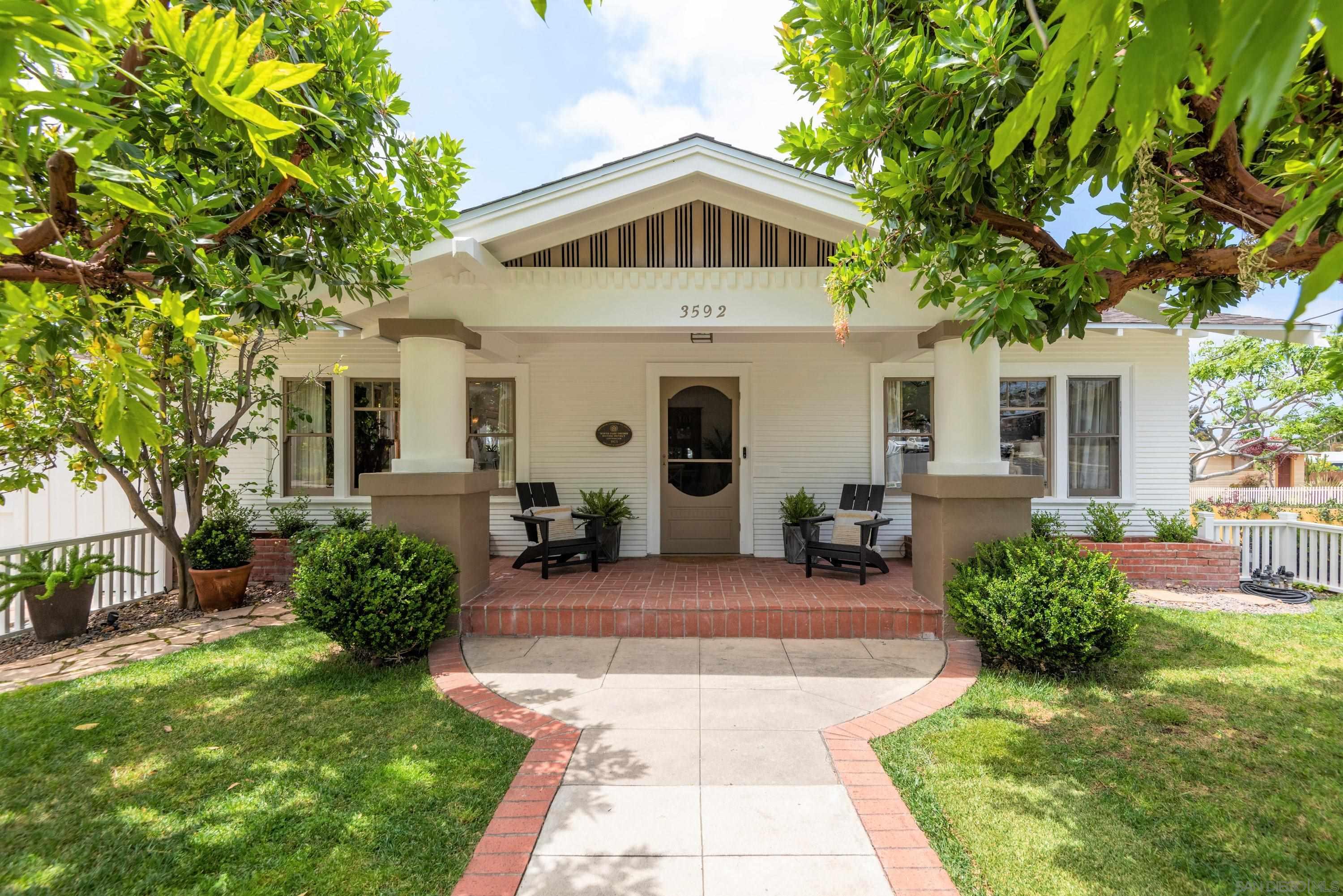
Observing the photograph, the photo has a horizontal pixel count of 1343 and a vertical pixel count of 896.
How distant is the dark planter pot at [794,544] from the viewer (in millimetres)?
6797

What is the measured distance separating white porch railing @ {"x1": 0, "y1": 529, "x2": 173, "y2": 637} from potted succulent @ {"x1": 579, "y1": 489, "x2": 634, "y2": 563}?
168 inches

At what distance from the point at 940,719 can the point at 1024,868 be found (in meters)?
1.21

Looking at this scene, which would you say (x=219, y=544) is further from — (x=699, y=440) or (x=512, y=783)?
(x=699, y=440)

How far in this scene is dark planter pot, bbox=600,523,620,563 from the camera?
691 centimetres

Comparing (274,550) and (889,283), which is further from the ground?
(889,283)

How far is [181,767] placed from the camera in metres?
2.98

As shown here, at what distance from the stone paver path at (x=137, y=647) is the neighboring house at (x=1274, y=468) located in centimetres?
2447

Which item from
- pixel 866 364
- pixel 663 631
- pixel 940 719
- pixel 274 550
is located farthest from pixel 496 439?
pixel 940 719

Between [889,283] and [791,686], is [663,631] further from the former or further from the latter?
[889,283]

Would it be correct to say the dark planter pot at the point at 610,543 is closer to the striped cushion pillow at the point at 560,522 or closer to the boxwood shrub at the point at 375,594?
the striped cushion pillow at the point at 560,522

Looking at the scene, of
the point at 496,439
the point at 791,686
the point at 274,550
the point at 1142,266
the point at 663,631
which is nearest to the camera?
the point at 1142,266

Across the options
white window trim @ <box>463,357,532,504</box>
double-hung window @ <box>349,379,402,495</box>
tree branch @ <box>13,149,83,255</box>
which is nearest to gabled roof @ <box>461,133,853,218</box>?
white window trim @ <box>463,357,532,504</box>

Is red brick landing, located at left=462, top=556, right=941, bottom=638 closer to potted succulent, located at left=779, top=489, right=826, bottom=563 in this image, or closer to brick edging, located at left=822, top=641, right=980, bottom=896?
brick edging, located at left=822, top=641, right=980, bottom=896

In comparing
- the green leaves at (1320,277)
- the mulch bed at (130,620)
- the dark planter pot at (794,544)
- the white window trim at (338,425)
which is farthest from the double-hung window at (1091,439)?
the mulch bed at (130,620)
